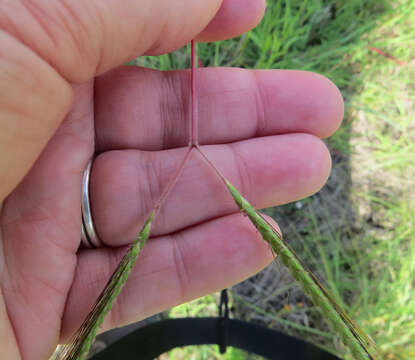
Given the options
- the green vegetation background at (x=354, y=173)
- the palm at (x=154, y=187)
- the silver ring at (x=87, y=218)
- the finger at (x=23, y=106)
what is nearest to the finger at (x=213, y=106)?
the palm at (x=154, y=187)

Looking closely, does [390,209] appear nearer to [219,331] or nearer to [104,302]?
[219,331]

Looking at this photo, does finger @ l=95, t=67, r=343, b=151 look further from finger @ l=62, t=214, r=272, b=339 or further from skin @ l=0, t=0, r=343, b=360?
finger @ l=62, t=214, r=272, b=339

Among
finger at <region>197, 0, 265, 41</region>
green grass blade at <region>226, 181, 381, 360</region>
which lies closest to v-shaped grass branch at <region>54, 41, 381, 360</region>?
green grass blade at <region>226, 181, 381, 360</region>

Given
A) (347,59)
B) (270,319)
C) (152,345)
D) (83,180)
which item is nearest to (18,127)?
(83,180)

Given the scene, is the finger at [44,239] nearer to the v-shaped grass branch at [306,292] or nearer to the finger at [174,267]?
the finger at [174,267]

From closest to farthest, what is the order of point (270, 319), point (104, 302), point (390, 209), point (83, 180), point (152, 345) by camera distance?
point (104, 302), point (83, 180), point (152, 345), point (270, 319), point (390, 209)

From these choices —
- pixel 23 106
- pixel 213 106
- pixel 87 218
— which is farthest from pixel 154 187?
pixel 23 106
